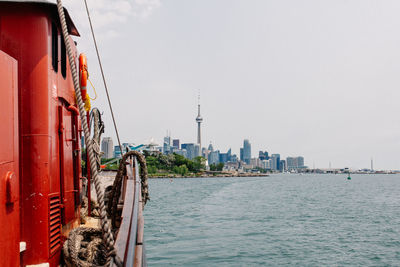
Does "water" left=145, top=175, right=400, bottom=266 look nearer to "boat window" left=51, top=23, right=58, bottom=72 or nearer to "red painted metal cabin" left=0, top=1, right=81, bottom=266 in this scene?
"red painted metal cabin" left=0, top=1, right=81, bottom=266

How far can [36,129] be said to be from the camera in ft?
14.1

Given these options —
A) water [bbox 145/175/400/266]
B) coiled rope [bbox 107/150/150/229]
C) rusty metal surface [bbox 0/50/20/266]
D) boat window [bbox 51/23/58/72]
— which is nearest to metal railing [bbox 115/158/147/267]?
rusty metal surface [bbox 0/50/20/266]

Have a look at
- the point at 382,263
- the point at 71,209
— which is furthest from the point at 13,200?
the point at 382,263

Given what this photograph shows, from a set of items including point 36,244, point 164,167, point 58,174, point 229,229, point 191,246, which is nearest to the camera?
point 36,244

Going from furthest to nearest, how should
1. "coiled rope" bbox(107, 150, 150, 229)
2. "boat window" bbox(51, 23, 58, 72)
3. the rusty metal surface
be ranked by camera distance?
"coiled rope" bbox(107, 150, 150, 229) → "boat window" bbox(51, 23, 58, 72) → the rusty metal surface

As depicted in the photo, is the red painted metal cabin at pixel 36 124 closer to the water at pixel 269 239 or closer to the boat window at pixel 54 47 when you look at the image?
the boat window at pixel 54 47

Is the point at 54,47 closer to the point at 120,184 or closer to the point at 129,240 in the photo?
the point at 120,184

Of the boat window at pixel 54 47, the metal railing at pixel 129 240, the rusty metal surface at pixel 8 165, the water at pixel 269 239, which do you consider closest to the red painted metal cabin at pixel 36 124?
the boat window at pixel 54 47

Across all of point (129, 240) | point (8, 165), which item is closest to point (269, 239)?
point (129, 240)

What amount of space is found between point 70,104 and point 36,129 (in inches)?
53.0

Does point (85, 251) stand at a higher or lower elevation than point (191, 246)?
higher

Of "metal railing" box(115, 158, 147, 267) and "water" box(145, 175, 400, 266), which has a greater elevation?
"metal railing" box(115, 158, 147, 267)

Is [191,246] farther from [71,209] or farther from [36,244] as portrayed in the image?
[36,244]

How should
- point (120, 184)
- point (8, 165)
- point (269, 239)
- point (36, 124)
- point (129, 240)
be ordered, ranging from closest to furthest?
1. point (129, 240)
2. point (8, 165)
3. point (36, 124)
4. point (120, 184)
5. point (269, 239)
